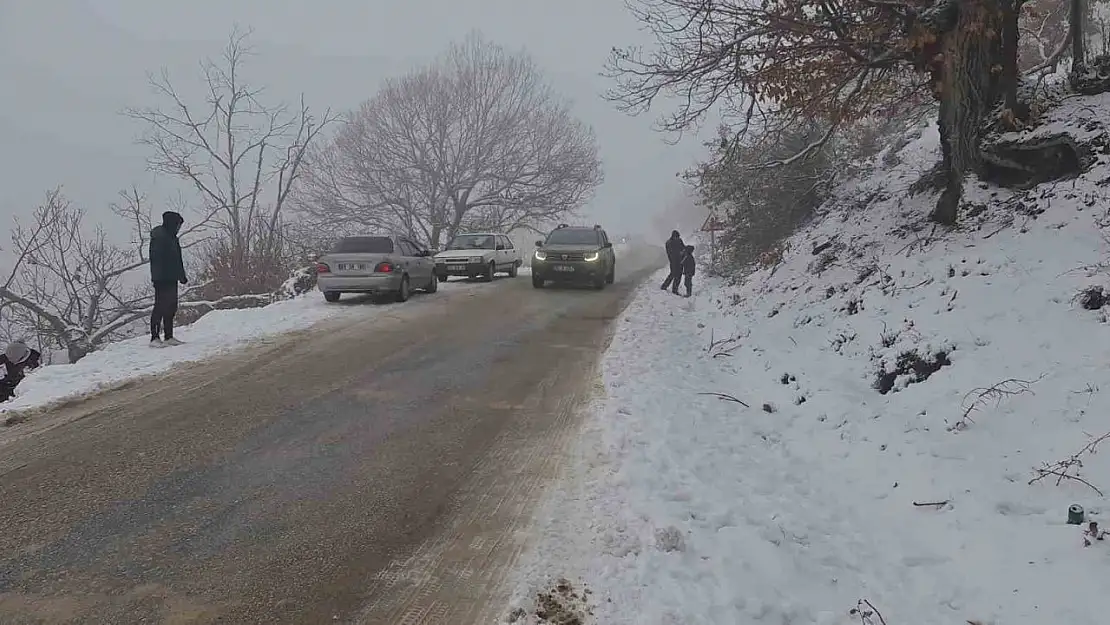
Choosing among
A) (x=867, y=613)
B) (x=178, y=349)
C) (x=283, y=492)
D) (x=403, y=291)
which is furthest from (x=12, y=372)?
(x=867, y=613)

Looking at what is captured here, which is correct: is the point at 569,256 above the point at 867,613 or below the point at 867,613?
above

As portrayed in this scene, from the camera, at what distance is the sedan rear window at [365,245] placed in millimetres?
13734

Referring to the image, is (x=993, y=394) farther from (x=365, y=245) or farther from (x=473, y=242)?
(x=473, y=242)

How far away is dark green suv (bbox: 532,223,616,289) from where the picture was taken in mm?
16234

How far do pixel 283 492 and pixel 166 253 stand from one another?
5.98 m

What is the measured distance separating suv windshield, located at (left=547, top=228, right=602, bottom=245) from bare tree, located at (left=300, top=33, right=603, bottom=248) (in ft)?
50.9

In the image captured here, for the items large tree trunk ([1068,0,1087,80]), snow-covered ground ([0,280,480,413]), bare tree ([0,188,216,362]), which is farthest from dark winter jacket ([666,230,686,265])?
bare tree ([0,188,216,362])

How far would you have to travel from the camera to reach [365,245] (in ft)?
45.4

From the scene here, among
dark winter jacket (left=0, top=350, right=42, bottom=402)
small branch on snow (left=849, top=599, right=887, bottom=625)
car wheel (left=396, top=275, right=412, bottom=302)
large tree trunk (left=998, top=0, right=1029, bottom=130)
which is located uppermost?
large tree trunk (left=998, top=0, right=1029, bottom=130)

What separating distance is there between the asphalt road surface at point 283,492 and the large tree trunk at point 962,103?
5.70 metres

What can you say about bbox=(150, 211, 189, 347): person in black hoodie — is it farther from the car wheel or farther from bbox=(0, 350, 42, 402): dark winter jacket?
the car wheel

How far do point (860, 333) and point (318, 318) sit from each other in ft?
29.2

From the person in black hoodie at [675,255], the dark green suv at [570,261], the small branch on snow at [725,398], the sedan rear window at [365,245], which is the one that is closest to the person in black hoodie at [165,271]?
the sedan rear window at [365,245]

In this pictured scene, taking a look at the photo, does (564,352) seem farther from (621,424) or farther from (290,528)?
(290,528)
